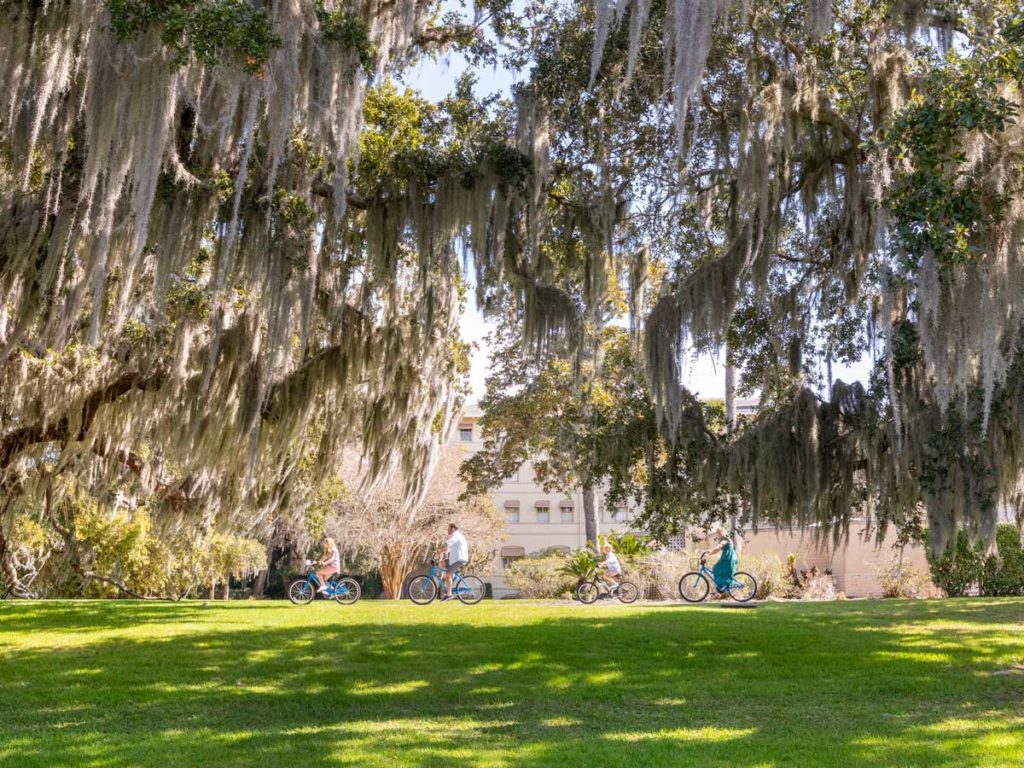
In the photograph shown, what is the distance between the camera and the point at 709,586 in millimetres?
15516

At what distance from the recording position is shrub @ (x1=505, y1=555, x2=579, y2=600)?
20375mm

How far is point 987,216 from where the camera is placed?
6.43m

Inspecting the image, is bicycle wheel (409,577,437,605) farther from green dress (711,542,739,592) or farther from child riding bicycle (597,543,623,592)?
green dress (711,542,739,592)

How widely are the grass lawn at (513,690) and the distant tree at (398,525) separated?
16.0 metres

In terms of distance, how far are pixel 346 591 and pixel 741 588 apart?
586cm

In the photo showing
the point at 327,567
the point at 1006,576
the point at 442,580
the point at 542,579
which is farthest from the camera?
the point at 542,579

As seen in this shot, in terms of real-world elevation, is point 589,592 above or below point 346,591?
below

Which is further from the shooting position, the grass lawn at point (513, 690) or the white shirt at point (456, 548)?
the white shirt at point (456, 548)

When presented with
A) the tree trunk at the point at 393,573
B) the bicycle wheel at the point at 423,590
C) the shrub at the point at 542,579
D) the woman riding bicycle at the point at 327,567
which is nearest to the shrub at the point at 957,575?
the shrub at the point at 542,579

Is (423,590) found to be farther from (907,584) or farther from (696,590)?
(907,584)

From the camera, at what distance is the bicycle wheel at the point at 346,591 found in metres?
14.3

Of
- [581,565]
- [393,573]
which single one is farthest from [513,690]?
[393,573]

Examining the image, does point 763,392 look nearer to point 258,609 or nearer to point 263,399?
point 263,399

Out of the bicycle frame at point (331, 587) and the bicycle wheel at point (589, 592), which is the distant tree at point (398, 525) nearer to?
the bicycle wheel at point (589, 592)
